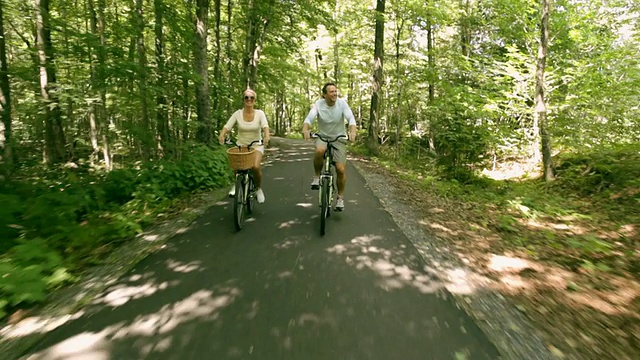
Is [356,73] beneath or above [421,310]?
above

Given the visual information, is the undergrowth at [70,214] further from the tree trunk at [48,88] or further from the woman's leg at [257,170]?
the tree trunk at [48,88]

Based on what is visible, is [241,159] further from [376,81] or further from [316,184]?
[376,81]

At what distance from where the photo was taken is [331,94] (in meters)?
5.98

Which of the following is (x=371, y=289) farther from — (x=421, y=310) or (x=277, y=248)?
(x=277, y=248)

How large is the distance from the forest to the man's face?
3642mm

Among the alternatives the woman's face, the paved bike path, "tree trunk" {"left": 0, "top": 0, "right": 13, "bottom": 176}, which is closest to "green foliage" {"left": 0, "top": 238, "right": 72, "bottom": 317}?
the paved bike path

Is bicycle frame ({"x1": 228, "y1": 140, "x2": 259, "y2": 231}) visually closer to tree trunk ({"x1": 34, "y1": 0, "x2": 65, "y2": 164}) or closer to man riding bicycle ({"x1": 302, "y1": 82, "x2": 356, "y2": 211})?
man riding bicycle ({"x1": 302, "y1": 82, "x2": 356, "y2": 211})

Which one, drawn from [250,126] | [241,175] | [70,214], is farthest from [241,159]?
[70,214]

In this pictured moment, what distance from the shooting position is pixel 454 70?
1775cm

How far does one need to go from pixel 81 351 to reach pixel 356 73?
3124cm

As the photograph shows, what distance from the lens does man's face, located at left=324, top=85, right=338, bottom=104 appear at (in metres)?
5.96

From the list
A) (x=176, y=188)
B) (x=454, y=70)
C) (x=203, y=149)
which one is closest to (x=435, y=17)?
(x=454, y=70)

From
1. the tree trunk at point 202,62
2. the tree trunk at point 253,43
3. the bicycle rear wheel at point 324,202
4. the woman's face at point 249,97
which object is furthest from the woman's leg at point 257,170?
the tree trunk at point 253,43

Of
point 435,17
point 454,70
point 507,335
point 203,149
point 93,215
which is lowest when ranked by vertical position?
point 507,335
